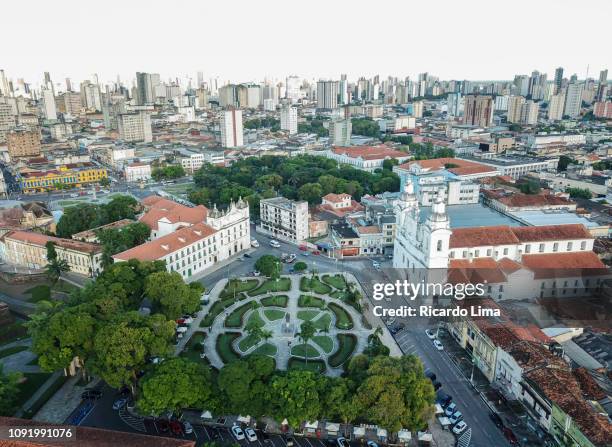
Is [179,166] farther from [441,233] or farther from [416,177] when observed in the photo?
[441,233]

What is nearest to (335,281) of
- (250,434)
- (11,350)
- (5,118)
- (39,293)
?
(250,434)

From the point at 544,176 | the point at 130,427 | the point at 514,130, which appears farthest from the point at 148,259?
the point at 514,130

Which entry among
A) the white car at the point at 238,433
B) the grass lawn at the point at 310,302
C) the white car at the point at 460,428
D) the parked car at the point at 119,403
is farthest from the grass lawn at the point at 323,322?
the parked car at the point at 119,403

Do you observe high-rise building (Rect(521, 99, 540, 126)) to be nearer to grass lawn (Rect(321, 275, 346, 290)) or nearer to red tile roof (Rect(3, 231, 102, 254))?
grass lawn (Rect(321, 275, 346, 290))

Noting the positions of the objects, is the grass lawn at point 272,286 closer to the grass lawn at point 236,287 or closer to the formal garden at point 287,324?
the formal garden at point 287,324

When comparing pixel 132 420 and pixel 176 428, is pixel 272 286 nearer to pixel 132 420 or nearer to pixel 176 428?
pixel 132 420

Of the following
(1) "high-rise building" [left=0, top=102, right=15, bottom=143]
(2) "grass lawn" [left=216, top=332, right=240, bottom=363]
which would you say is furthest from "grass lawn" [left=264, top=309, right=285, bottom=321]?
(1) "high-rise building" [left=0, top=102, right=15, bottom=143]

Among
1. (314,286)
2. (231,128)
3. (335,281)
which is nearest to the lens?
(314,286)
